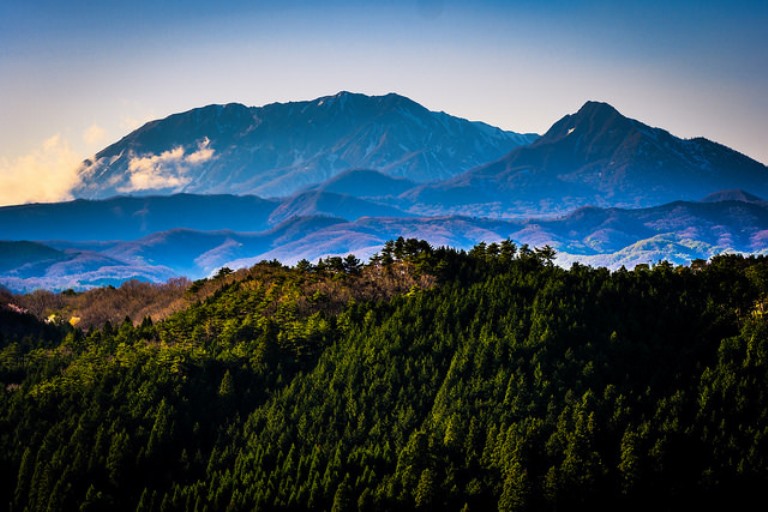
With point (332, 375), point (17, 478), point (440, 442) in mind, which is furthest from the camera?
point (332, 375)

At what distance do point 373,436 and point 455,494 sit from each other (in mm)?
17957

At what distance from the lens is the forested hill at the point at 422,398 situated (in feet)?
329

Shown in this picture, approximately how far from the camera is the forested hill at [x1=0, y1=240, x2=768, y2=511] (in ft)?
329

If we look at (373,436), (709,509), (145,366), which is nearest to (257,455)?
(373,436)

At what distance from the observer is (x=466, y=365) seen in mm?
122000

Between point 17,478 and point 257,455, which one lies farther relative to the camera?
point 17,478

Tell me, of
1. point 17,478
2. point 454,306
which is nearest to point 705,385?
point 454,306

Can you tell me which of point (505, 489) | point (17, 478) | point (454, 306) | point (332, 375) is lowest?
point (17, 478)

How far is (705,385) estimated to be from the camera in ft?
366

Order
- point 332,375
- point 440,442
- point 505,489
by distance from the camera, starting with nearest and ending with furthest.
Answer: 1. point 505,489
2. point 440,442
3. point 332,375

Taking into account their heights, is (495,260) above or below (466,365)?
above

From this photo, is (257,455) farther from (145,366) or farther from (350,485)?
(145,366)

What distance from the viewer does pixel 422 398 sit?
390 feet

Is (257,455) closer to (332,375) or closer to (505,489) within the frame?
(332,375)
